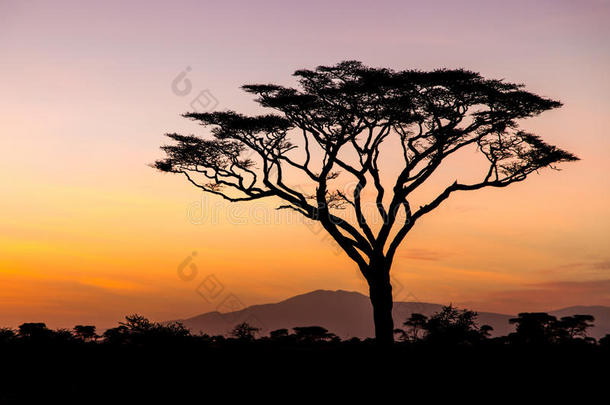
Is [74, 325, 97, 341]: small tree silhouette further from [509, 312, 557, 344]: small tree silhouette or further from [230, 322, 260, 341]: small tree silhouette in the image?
[509, 312, 557, 344]: small tree silhouette

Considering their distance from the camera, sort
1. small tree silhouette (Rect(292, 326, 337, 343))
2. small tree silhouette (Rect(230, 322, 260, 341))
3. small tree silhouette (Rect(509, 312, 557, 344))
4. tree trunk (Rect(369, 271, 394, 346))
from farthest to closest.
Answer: small tree silhouette (Rect(292, 326, 337, 343)), small tree silhouette (Rect(509, 312, 557, 344)), small tree silhouette (Rect(230, 322, 260, 341)), tree trunk (Rect(369, 271, 394, 346))

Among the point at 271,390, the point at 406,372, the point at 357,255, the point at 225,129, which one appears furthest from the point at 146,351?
the point at 225,129

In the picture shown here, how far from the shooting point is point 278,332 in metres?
37.0

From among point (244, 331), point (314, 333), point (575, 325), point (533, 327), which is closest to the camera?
point (244, 331)

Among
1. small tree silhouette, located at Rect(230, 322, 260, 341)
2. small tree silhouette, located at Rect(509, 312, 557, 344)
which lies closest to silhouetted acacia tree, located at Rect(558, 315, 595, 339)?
small tree silhouette, located at Rect(509, 312, 557, 344)

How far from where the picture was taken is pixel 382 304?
26.4 meters

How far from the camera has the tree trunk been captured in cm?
2622

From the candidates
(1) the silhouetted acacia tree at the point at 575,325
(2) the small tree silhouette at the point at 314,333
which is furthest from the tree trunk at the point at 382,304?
(1) the silhouetted acacia tree at the point at 575,325

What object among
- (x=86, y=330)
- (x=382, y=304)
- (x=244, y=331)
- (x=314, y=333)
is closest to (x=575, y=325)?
(x=314, y=333)

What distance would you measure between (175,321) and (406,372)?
342 inches

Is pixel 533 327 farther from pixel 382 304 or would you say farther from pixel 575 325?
pixel 382 304

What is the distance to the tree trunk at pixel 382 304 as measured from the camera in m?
26.2

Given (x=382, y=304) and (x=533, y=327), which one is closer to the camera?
(x=382, y=304)

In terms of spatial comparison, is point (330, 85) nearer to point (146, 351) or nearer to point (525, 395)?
point (146, 351)
